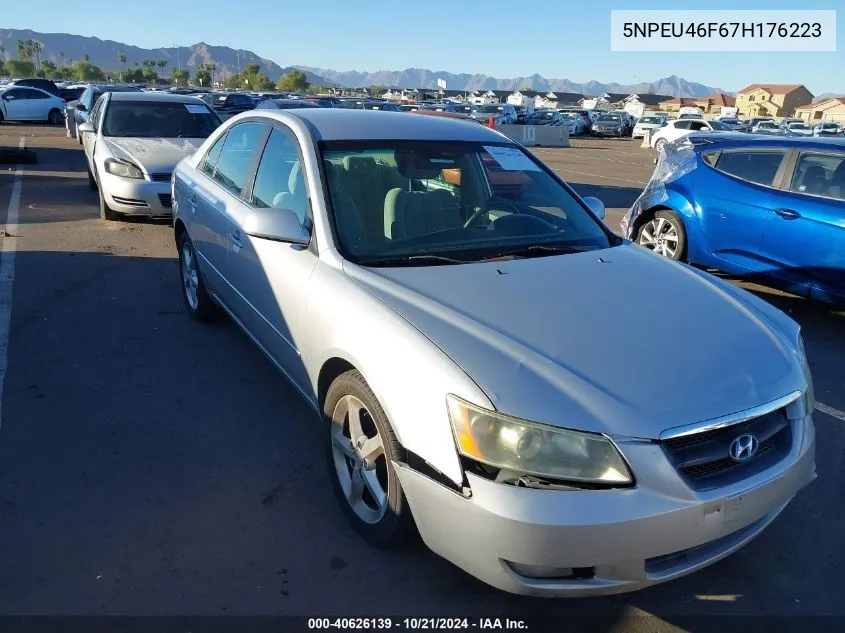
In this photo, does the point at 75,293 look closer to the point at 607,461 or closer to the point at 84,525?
the point at 84,525

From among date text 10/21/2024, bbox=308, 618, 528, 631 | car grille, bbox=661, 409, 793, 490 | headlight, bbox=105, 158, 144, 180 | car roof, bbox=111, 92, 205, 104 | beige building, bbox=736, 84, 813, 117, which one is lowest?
date text 10/21/2024, bbox=308, 618, 528, 631

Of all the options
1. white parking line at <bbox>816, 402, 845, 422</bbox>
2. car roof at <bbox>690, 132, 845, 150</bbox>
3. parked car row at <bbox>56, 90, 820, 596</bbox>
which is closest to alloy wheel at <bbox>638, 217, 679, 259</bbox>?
car roof at <bbox>690, 132, 845, 150</bbox>

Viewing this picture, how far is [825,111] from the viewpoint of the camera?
89188 millimetres

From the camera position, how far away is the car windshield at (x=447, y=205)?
3086mm

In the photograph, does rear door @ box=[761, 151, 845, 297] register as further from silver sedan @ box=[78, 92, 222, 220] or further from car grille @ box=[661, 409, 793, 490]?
silver sedan @ box=[78, 92, 222, 220]

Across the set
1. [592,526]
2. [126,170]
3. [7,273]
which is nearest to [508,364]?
[592,526]

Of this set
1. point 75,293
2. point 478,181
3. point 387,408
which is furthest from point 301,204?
point 75,293

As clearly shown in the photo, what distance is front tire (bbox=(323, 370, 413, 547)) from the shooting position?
2.42 metres

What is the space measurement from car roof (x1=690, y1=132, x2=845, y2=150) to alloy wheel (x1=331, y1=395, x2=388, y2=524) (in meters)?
5.28

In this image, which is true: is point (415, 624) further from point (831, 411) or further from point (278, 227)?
point (831, 411)

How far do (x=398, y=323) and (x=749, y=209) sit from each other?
15.9ft

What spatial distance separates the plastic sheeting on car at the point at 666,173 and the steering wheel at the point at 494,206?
379 cm

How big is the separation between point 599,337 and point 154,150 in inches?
288

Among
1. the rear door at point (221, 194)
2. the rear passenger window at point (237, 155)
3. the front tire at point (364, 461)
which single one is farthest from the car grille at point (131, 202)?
the front tire at point (364, 461)
